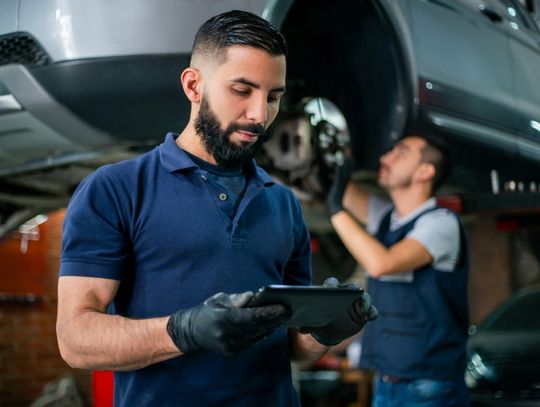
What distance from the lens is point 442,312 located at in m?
1.97

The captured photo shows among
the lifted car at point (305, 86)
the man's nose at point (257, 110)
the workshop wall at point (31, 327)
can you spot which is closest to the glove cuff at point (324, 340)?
the man's nose at point (257, 110)

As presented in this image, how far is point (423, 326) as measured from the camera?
6.47ft

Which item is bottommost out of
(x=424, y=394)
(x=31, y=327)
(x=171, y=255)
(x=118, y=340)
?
(x=31, y=327)

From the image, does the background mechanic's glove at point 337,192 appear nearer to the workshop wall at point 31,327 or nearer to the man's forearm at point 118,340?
the man's forearm at point 118,340

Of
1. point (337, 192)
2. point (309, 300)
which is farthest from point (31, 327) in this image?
point (309, 300)

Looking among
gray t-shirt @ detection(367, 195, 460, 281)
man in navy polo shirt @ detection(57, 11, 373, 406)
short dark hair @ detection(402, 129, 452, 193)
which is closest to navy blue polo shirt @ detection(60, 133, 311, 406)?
man in navy polo shirt @ detection(57, 11, 373, 406)

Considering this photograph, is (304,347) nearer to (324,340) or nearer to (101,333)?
(324,340)

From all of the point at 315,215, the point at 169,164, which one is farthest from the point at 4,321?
the point at 169,164

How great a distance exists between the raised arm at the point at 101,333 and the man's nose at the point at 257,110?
29 cm

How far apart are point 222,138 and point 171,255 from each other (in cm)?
18

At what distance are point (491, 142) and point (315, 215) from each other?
1.07m

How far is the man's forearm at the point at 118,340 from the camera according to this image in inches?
38.5

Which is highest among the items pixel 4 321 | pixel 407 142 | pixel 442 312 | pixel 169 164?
pixel 407 142

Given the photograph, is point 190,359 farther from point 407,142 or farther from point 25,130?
point 407,142
